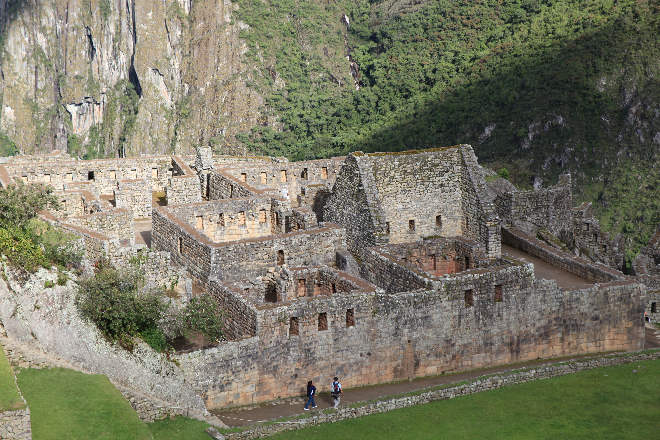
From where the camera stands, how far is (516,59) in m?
128

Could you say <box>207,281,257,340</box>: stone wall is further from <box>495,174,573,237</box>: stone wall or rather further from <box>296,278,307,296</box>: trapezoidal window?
<box>495,174,573,237</box>: stone wall

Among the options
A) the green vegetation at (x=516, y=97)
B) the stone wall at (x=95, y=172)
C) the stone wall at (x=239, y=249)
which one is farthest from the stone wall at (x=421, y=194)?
the green vegetation at (x=516, y=97)

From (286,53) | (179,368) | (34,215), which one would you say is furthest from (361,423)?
(286,53)

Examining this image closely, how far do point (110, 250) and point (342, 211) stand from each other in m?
9.00

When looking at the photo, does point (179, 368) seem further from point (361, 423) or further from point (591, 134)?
point (591, 134)

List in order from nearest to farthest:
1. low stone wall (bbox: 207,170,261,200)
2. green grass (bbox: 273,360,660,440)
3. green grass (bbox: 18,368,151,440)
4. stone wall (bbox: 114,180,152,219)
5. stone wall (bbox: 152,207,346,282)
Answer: green grass (bbox: 18,368,151,440)
green grass (bbox: 273,360,660,440)
stone wall (bbox: 152,207,346,282)
low stone wall (bbox: 207,170,261,200)
stone wall (bbox: 114,180,152,219)

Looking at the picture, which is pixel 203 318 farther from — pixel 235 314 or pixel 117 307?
pixel 117 307

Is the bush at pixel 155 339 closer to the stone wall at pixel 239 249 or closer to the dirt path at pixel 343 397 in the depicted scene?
the dirt path at pixel 343 397

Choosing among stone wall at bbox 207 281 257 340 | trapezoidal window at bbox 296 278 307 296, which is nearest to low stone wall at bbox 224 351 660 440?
stone wall at bbox 207 281 257 340

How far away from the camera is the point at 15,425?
62.8 feet

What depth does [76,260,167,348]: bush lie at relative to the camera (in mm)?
24125

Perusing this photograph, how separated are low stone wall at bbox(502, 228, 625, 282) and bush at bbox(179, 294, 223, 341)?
13.7 meters

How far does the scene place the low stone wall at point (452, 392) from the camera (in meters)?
23.3

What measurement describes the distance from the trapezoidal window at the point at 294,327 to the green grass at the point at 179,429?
379 centimetres
